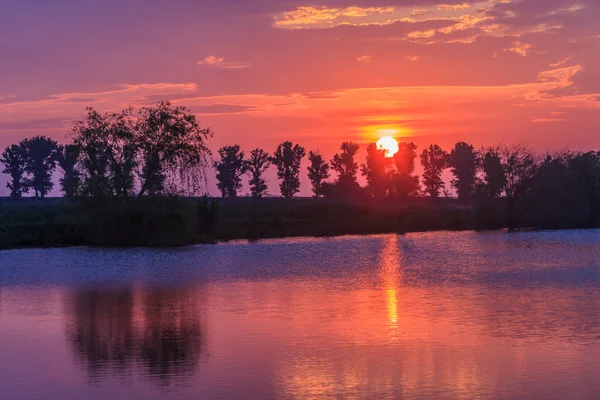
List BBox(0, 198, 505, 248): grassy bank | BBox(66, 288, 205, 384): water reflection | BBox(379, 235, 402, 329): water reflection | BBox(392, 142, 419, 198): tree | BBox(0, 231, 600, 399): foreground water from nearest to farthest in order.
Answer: BBox(0, 231, 600, 399): foreground water → BBox(66, 288, 205, 384): water reflection → BBox(379, 235, 402, 329): water reflection → BBox(0, 198, 505, 248): grassy bank → BBox(392, 142, 419, 198): tree

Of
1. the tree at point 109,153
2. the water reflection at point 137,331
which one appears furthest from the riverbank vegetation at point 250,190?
the water reflection at point 137,331

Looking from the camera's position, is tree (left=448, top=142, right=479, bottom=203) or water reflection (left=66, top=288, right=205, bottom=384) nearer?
water reflection (left=66, top=288, right=205, bottom=384)

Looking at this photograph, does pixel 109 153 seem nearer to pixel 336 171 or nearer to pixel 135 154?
pixel 135 154

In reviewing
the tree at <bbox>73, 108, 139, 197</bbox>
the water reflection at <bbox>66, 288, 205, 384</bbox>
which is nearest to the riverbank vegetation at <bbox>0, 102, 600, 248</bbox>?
the tree at <bbox>73, 108, 139, 197</bbox>

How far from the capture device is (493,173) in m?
114

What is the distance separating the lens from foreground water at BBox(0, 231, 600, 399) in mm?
17000

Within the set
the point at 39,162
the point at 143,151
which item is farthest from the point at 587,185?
the point at 39,162

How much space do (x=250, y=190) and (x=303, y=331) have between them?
5517 inches

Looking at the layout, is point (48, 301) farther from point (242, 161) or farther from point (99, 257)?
point (242, 161)

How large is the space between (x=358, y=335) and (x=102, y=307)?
12.2 metres

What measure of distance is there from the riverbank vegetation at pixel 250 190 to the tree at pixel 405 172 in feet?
1.04

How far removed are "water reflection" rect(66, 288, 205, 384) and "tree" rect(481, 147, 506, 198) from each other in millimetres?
82407

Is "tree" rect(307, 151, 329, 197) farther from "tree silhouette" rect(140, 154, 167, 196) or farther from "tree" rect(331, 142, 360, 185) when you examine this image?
"tree silhouette" rect(140, 154, 167, 196)

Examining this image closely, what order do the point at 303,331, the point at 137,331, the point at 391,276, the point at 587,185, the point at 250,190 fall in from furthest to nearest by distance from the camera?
the point at 250,190, the point at 587,185, the point at 391,276, the point at 137,331, the point at 303,331
